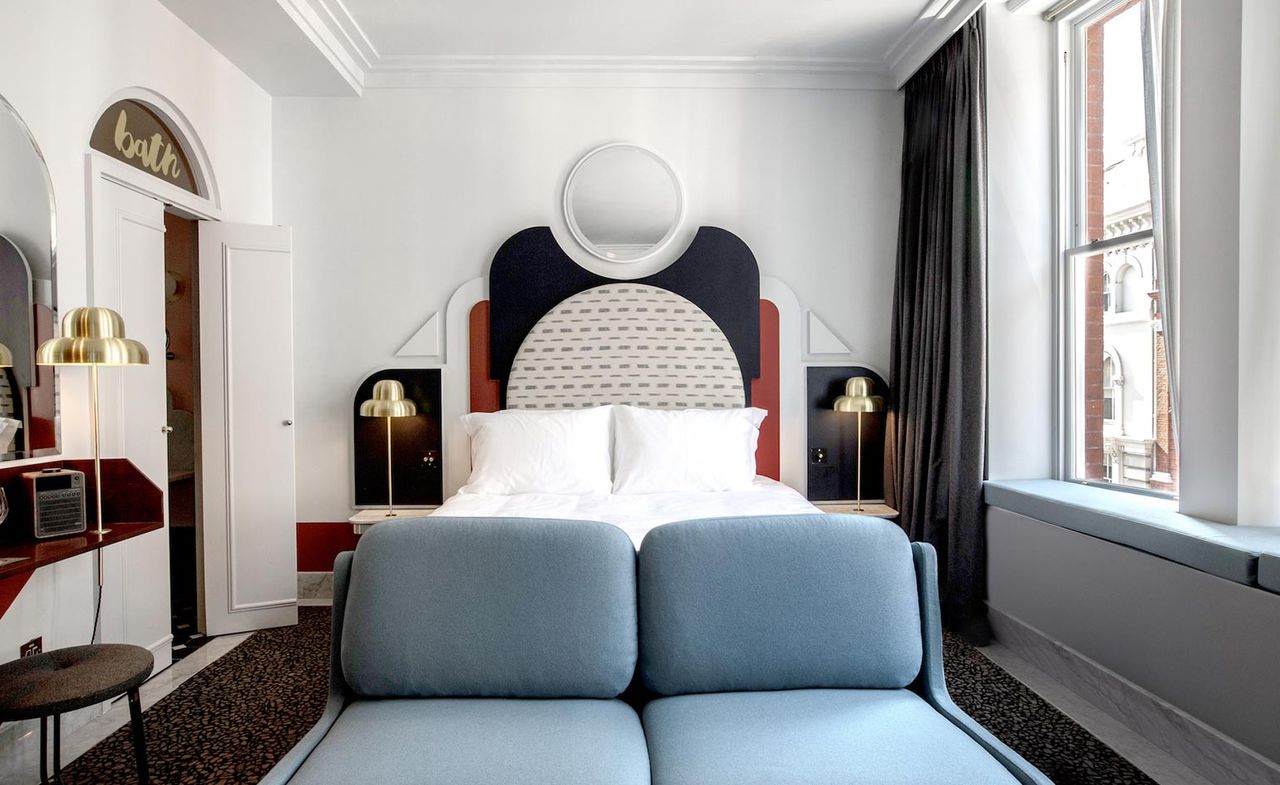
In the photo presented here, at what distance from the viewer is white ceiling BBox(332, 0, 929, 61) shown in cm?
334

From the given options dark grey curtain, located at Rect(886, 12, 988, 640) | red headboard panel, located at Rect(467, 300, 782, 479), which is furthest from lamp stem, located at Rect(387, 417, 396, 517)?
dark grey curtain, located at Rect(886, 12, 988, 640)

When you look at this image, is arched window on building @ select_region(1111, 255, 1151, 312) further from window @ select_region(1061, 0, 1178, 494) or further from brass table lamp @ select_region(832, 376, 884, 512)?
brass table lamp @ select_region(832, 376, 884, 512)

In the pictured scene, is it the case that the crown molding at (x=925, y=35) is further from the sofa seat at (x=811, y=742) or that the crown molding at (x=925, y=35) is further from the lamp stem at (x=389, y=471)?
the lamp stem at (x=389, y=471)

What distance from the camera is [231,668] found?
297cm

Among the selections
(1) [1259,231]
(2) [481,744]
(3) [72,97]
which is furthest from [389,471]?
(1) [1259,231]

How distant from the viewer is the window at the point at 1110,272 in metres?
2.77

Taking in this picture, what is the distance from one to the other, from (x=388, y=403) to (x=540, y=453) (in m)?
0.90

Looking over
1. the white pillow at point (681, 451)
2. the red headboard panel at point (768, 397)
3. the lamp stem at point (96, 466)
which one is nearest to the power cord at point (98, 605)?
the lamp stem at point (96, 466)

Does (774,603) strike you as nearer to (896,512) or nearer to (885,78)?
(896,512)

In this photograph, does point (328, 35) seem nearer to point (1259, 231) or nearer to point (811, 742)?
point (811, 742)

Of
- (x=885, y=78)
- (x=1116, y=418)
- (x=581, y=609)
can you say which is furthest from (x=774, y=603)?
(x=885, y=78)

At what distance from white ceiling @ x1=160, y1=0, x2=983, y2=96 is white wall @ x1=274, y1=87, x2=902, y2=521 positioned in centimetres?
11

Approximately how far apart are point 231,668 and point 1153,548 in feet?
11.4

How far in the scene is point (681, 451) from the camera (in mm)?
3438
